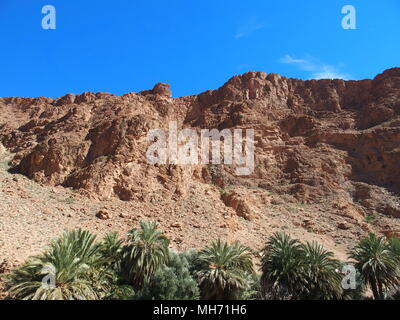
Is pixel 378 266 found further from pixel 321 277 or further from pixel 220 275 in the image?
pixel 220 275

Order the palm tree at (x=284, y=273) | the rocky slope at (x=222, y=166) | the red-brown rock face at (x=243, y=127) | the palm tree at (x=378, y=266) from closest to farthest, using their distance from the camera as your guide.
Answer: the palm tree at (x=284, y=273), the palm tree at (x=378, y=266), the rocky slope at (x=222, y=166), the red-brown rock face at (x=243, y=127)

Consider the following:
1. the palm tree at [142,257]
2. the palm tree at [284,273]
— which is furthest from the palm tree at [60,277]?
the palm tree at [284,273]

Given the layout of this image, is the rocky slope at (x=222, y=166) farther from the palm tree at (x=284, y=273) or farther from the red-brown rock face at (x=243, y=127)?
the palm tree at (x=284, y=273)

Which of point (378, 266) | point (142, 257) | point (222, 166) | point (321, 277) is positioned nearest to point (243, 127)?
point (222, 166)

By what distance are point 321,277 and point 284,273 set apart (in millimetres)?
2190

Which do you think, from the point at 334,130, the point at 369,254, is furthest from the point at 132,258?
the point at 334,130

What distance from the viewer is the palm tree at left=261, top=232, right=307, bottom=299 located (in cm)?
1961

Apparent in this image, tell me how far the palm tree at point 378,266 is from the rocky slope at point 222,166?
9.11 meters

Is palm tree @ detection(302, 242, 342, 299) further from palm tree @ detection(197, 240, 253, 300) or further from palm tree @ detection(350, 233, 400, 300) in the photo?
palm tree @ detection(197, 240, 253, 300)

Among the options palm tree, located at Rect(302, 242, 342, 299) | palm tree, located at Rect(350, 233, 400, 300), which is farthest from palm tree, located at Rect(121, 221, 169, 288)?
palm tree, located at Rect(350, 233, 400, 300)

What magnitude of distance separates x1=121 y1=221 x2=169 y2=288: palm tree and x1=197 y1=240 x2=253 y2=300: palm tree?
224cm

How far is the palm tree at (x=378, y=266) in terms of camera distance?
2186 cm

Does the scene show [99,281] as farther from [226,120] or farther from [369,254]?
[226,120]

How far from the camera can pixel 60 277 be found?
1427 cm
